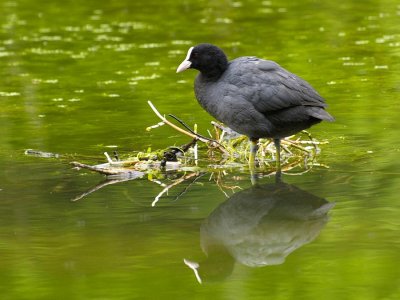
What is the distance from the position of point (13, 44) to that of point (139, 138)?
6066 mm

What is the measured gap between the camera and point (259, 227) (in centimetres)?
669

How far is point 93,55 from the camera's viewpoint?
14.0 metres

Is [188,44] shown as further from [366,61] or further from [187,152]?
[187,152]

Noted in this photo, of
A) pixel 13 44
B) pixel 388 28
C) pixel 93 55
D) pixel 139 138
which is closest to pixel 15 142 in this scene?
pixel 139 138

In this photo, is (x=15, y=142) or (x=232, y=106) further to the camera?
(x=15, y=142)

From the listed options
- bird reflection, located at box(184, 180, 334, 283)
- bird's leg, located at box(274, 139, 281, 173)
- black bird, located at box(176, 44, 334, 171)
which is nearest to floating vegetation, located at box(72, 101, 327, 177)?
bird's leg, located at box(274, 139, 281, 173)

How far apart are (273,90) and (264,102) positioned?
0.38 ft

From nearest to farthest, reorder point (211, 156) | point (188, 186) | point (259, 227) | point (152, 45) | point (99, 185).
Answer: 1. point (259, 227)
2. point (188, 186)
3. point (99, 185)
4. point (211, 156)
5. point (152, 45)

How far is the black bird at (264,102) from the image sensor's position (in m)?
8.06

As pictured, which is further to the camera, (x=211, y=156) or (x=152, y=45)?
(x=152, y=45)

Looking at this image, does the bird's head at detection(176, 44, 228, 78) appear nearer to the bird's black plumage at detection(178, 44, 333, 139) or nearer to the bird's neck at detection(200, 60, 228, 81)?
the bird's neck at detection(200, 60, 228, 81)

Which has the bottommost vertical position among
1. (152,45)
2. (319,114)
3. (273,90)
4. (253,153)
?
(152,45)

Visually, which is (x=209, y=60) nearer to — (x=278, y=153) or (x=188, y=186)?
(x=278, y=153)

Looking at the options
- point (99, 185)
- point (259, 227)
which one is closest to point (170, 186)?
point (99, 185)
